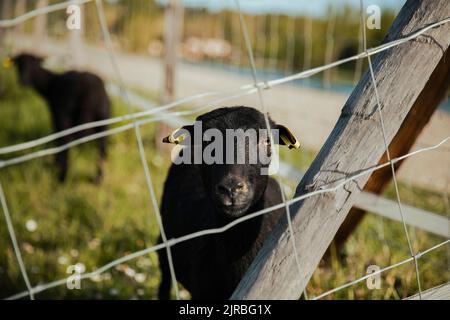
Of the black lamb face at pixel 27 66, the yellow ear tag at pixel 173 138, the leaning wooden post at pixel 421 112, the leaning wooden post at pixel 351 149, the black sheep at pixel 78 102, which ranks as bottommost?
the leaning wooden post at pixel 351 149

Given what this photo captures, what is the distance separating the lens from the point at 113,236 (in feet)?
13.1

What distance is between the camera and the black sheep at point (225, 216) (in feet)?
6.65

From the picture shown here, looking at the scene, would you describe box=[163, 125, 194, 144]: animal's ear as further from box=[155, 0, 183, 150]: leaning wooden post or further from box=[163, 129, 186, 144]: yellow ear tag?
box=[155, 0, 183, 150]: leaning wooden post

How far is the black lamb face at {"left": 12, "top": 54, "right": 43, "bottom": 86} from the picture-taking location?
703cm

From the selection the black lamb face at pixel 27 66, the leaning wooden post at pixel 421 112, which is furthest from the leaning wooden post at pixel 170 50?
the leaning wooden post at pixel 421 112

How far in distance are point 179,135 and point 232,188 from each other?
0.40m

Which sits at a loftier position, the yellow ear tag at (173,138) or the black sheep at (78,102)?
the black sheep at (78,102)

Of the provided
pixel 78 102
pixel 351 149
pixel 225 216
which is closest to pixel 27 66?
pixel 78 102

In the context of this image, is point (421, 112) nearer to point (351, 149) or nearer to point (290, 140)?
point (290, 140)

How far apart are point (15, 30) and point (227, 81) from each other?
9238mm

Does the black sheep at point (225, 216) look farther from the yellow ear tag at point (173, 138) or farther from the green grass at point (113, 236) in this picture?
the green grass at point (113, 236)

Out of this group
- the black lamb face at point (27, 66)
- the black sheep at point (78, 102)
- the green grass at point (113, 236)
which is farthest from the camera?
the black lamb face at point (27, 66)

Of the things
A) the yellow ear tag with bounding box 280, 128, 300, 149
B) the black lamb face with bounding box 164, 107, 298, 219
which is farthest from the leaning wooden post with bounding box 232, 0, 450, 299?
the black lamb face with bounding box 164, 107, 298, 219
